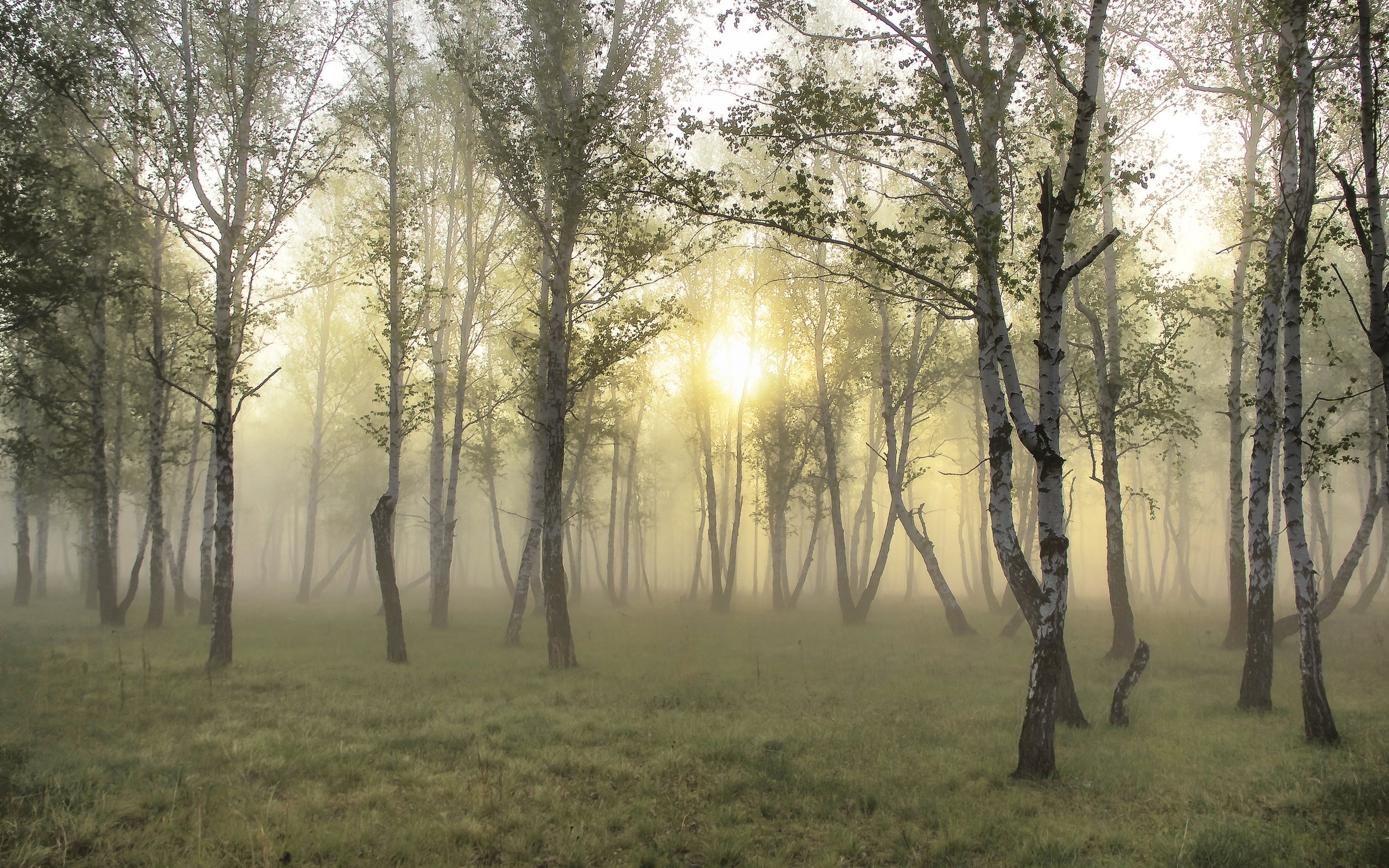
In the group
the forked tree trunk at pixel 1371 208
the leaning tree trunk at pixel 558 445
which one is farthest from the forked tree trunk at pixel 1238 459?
the leaning tree trunk at pixel 558 445

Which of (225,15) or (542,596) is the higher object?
(225,15)

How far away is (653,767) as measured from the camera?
8.30m

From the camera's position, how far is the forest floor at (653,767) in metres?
6.12

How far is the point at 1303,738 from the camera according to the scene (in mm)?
9125

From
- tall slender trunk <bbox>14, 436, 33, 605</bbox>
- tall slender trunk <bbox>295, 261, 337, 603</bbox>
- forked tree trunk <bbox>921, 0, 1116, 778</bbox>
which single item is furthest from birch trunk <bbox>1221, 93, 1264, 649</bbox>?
tall slender trunk <bbox>14, 436, 33, 605</bbox>

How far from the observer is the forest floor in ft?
20.1

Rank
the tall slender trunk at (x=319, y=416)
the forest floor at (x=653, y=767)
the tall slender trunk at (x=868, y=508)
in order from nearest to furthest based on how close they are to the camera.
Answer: the forest floor at (x=653, y=767) < the tall slender trunk at (x=319, y=416) < the tall slender trunk at (x=868, y=508)

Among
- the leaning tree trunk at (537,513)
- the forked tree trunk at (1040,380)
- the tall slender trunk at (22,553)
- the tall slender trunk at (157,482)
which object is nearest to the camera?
the forked tree trunk at (1040,380)

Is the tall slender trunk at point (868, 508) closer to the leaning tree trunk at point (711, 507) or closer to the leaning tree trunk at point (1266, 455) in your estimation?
the leaning tree trunk at point (711, 507)

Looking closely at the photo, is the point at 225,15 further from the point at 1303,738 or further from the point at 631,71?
the point at 1303,738

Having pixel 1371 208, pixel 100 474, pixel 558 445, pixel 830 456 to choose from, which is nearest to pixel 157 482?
pixel 100 474

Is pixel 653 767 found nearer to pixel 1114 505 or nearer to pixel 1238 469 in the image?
pixel 1114 505

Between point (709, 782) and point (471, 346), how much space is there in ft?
60.4

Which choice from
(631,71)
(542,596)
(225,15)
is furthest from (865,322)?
(225,15)
